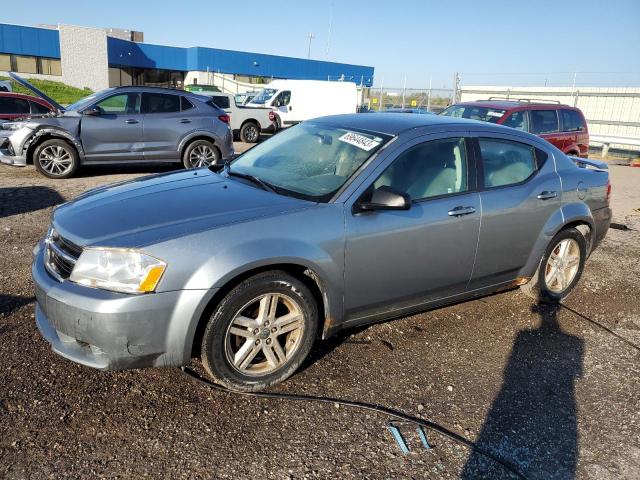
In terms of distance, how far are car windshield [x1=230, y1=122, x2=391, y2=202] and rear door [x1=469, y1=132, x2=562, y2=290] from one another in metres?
0.97

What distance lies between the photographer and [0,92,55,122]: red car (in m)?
11.3

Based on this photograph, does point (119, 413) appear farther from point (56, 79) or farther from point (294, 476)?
point (56, 79)

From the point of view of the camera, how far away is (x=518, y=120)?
414 inches

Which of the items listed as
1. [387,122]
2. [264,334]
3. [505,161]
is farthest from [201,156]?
[264,334]

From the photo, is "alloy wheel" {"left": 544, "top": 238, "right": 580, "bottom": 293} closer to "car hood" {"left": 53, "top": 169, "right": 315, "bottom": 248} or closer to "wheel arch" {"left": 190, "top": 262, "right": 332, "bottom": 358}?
"wheel arch" {"left": 190, "top": 262, "right": 332, "bottom": 358}

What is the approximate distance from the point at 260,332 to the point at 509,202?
2.23 metres

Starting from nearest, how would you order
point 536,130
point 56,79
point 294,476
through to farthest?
1. point 294,476
2. point 536,130
3. point 56,79

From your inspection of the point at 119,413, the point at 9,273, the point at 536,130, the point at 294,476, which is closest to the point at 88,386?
the point at 119,413

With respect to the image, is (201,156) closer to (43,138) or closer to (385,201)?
(43,138)

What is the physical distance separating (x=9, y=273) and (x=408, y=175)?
3692mm

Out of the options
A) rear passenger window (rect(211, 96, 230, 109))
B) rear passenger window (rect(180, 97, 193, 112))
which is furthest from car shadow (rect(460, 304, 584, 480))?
rear passenger window (rect(211, 96, 230, 109))

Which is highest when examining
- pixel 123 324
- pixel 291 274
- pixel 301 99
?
pixel 301 99

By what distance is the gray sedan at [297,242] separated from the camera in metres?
2.80

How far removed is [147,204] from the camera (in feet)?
10.8
